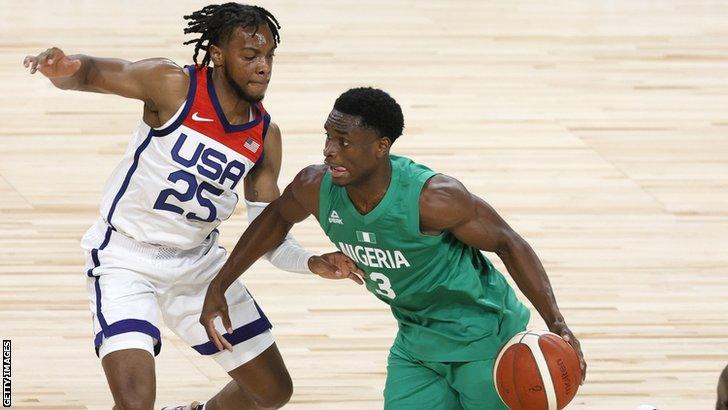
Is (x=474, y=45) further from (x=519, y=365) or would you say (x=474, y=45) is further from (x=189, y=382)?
(x=519, y=365)

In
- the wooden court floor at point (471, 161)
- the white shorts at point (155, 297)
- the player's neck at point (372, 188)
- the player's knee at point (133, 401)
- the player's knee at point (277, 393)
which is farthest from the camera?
the wooden court floor at point (471, 161)

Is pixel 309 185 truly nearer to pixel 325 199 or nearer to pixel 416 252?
pixel 325 199

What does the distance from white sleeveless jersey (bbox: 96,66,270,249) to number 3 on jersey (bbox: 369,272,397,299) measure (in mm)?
610

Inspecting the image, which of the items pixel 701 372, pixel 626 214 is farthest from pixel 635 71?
pixel 701 372

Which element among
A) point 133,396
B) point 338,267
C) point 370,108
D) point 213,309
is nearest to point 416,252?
point 338,267

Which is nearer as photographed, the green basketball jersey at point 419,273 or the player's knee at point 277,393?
the green basketball jersey at point 419,273

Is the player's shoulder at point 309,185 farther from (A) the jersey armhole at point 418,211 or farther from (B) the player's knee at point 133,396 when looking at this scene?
(B) the player's knee at point 133,396

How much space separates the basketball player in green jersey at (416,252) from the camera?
14.5ft

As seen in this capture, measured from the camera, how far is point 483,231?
4.46 metres

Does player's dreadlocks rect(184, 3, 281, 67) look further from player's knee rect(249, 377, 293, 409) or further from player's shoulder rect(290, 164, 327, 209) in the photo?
player's knee rect(249, 377, 293, 409)

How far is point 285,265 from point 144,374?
59cm

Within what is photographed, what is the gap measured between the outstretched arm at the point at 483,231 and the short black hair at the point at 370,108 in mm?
213

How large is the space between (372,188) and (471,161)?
4286 millimetres

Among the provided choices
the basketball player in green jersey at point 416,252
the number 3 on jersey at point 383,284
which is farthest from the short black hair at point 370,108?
the number 3 on jersey at point 383,284
